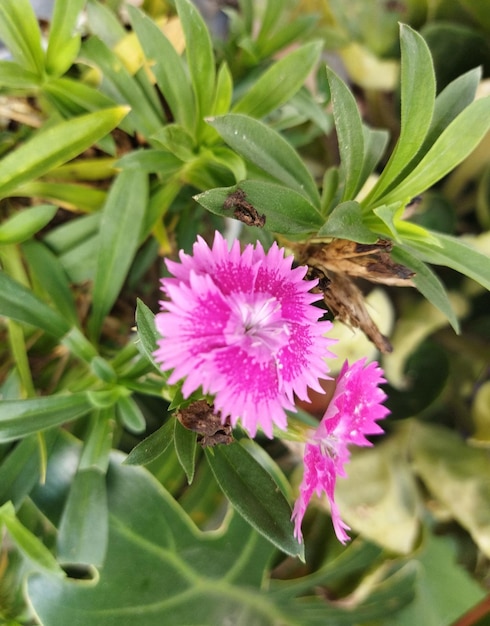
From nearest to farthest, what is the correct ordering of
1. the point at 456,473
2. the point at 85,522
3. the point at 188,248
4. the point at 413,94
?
1. the point at 413,94
2. the point at 85,522
3. the point at 188,248
4. the point at 456,473

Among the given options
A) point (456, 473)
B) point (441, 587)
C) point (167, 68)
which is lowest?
point (441, 587)

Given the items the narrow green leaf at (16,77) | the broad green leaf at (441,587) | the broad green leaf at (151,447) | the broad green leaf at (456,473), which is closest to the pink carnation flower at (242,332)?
the broad green leaf at (151,447)

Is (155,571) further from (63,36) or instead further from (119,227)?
(63,36)

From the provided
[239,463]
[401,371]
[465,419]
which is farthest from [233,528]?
[465,419]

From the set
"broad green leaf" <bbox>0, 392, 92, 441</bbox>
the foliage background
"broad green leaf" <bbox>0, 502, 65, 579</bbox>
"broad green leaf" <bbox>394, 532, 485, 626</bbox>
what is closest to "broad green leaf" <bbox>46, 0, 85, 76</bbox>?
the foliage background

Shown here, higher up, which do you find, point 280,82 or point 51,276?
point 280,82

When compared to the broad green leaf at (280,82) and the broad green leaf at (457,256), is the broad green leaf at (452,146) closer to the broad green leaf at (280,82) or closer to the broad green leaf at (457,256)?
the broad green leaf at (457,256)

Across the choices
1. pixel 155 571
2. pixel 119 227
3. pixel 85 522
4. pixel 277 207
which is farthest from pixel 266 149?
pixel 155 571
